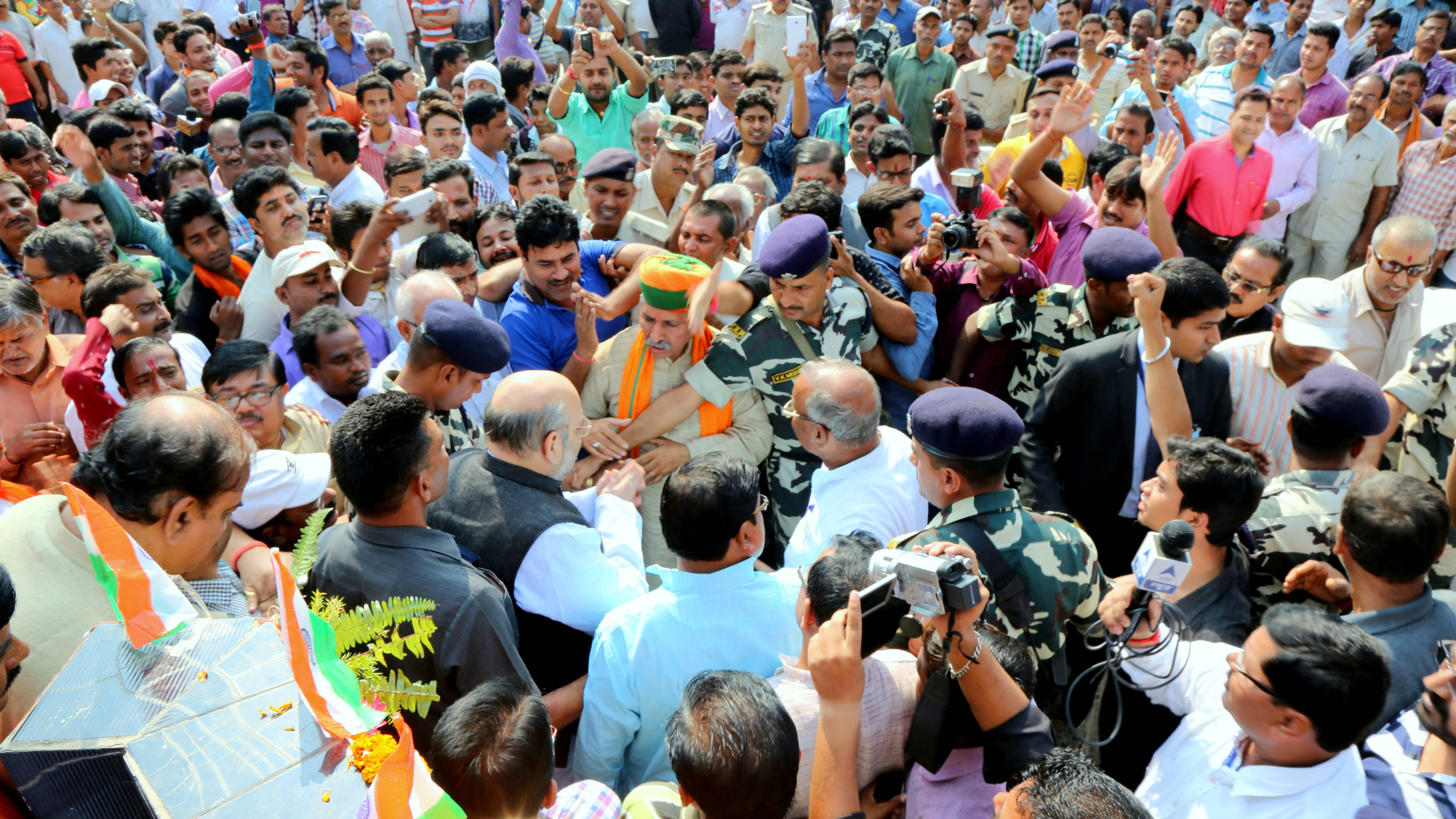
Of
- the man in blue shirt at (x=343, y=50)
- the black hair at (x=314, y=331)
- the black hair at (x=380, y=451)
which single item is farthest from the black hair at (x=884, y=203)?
the man in blue shirt at (x=343, y=50)

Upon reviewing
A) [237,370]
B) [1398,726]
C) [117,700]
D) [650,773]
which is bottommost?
[650,773]

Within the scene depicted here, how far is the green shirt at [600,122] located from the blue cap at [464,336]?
4582 millimetres

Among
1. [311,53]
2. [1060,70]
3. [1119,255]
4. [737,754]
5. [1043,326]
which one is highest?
[1060,70]

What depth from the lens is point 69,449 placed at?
3.33 meters

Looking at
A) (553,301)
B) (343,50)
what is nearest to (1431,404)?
(553,301)

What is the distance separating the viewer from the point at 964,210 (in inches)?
204

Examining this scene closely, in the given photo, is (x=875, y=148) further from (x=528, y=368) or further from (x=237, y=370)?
(x=237, y=370)

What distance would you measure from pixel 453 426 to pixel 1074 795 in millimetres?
2395

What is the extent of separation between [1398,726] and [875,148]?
143 inches

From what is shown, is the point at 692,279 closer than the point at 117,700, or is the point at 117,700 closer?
the point at 117,700

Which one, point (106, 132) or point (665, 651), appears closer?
point (665, 651)

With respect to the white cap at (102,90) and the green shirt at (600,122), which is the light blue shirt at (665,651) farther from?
the white cap at (102,90)

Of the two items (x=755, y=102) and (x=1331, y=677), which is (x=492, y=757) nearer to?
(x=1331, y=677)

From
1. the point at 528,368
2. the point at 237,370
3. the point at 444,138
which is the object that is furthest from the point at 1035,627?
the point at 444,138
